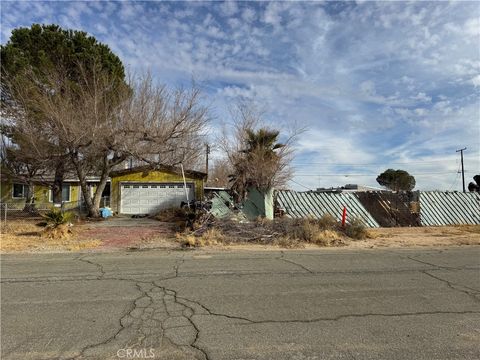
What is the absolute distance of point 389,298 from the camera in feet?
21.2

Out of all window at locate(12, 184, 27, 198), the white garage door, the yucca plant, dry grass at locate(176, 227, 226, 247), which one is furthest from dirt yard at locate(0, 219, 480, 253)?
window at locate(12, 184, 27, 198)

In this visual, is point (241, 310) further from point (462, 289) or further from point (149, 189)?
point (149, 189)

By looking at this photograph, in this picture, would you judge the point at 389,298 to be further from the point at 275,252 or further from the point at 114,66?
the point at 114,66

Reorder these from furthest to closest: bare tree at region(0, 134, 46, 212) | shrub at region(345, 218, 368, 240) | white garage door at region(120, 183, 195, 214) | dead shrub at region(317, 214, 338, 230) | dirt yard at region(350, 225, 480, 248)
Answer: bare tree at region(0, 134, 46, 212)
white garage door at region(120, 183, 195, 214)
dead shrub at region(317, 214, 338, 230)
shrub at region(345, 218, 368, 240)
dirt yard at region(350, 225, 480, 248)

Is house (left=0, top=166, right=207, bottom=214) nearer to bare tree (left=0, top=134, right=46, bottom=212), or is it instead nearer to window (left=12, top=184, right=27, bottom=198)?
bare tree (left=0, top=134, right=46, bottom=212)

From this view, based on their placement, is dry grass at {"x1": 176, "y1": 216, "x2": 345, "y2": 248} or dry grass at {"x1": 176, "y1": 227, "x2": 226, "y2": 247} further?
dry grass at {"x1": 176, "y1": 216, "x2": 345, "y2": 248}

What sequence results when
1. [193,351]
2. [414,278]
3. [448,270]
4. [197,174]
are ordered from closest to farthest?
[193,351]
[414,278]
[448,270]
[197,174]

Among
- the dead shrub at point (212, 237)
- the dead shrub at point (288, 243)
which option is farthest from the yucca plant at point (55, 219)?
the dead shrub at point (288, 243)

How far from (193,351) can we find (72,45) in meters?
23.3

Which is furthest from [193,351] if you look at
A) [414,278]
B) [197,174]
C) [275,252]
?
[197,174]

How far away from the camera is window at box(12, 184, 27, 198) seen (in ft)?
125

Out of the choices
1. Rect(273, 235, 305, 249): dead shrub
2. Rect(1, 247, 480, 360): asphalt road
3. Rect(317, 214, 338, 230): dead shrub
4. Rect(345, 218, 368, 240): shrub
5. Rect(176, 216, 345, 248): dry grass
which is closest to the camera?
Rect(1, 247, 480, 360): asphalt road

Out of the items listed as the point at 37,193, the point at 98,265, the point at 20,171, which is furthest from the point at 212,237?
the point at 37,193

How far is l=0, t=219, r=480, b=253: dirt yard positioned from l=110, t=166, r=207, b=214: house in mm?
8788
